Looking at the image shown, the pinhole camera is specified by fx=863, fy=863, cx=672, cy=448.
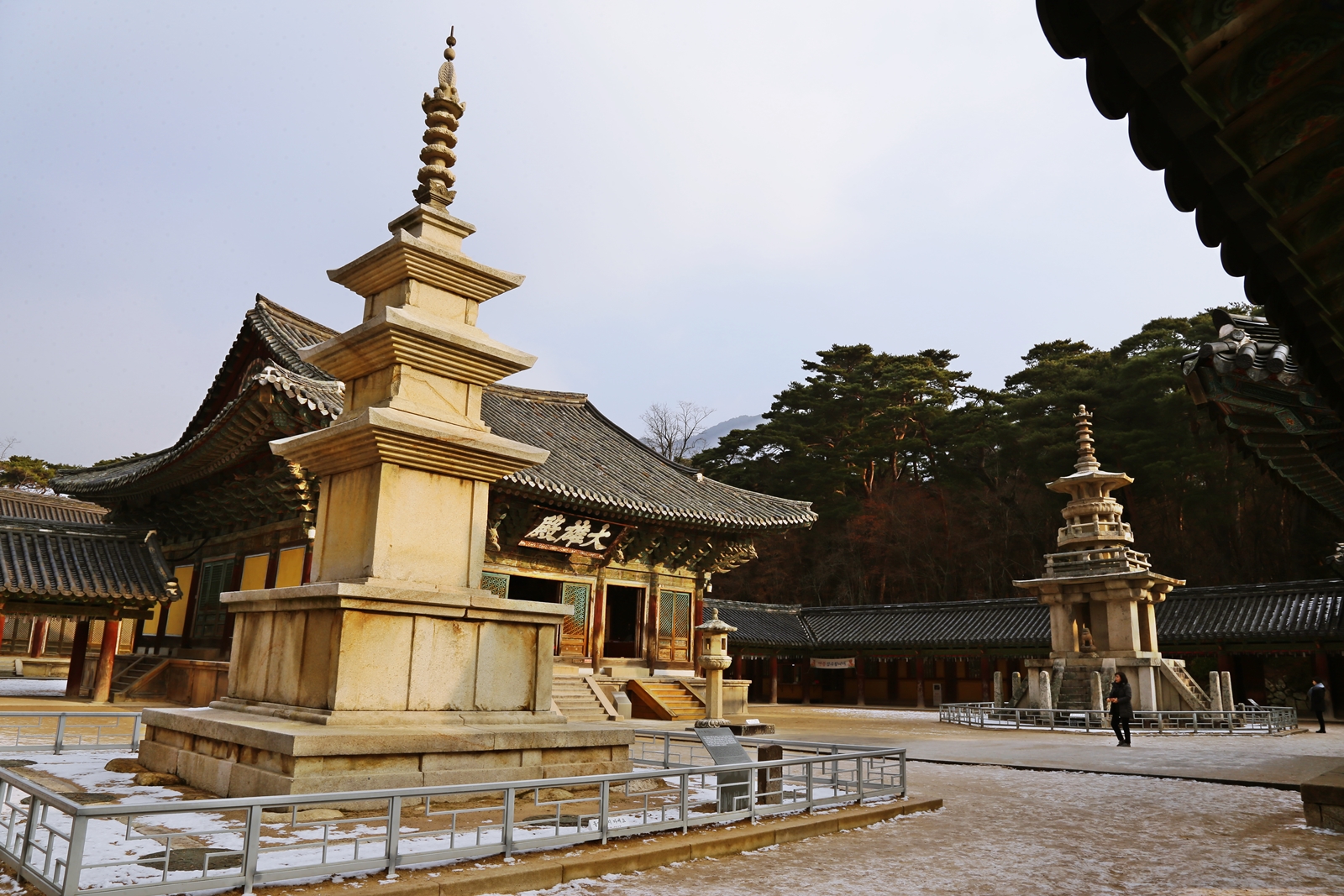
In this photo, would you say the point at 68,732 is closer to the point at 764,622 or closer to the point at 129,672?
the point at 129,672

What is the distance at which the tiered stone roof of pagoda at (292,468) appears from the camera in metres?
17.1

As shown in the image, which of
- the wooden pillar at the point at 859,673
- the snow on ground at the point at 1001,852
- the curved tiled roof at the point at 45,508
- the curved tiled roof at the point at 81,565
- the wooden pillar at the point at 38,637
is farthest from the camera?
the wooden pillar at the point at 859,673

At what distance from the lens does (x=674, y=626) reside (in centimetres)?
2441

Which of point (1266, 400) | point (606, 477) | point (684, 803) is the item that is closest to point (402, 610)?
point (684, 803)

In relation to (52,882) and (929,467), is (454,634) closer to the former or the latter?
(52,882)

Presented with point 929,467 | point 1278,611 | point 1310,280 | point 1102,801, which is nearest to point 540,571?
point 1102,801

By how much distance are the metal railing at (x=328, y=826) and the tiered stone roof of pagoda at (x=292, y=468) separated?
34.0 ft

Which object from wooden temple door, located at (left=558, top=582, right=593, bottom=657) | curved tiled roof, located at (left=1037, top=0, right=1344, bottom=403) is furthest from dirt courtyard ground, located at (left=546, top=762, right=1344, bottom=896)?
wooden temple door, located at (left=558, top=582, right=593, bottom=657)

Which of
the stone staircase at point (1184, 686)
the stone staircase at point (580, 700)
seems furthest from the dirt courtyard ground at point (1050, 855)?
the stone staircase at point (1184, 686)

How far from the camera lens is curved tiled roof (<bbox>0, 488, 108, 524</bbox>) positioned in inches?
1478

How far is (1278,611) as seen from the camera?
2905 cm

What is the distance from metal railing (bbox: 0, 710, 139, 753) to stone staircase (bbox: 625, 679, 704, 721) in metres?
11.3

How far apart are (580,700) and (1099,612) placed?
16794 mm

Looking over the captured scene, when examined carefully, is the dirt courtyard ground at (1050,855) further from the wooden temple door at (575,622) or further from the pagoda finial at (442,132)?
the wooden temple door at (575,622)
